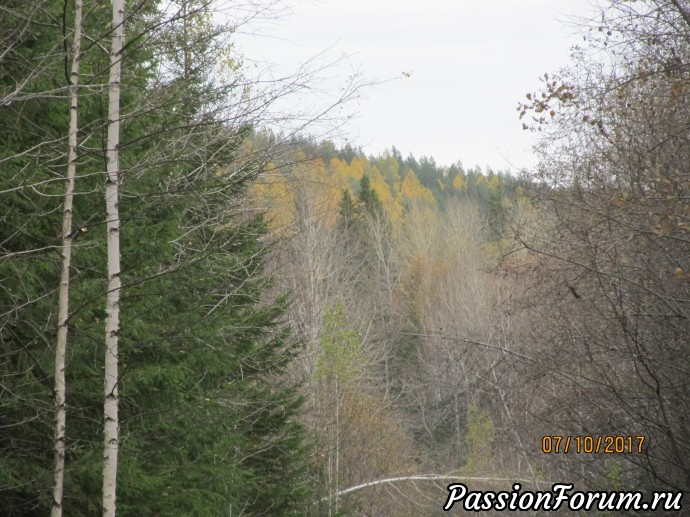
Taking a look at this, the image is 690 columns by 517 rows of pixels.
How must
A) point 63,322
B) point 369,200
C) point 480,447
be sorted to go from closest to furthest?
point 63,322 < point 480,447 < point 369,200

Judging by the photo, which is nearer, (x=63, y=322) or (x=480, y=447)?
(x=63, y=322)

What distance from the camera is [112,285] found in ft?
16.2

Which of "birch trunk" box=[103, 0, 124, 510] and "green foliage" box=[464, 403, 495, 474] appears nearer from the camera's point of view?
"birch trunk" box=[103, 0, 124, 510]

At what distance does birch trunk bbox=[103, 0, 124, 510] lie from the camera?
189 inches

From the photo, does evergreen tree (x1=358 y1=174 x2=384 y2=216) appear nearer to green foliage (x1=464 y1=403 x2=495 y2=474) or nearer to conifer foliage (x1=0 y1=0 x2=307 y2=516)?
green foliage (x1=464 y1=403 x2=495 y2=474)

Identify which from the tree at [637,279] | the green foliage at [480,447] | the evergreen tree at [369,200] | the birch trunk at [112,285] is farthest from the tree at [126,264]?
the evergreen tree at [369,200]

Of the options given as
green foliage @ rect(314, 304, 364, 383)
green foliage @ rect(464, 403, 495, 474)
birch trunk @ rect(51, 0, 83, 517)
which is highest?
birch trunk @ rect(51, 0, 83, 517)

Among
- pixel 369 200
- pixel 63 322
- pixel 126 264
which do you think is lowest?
pixel 63 322

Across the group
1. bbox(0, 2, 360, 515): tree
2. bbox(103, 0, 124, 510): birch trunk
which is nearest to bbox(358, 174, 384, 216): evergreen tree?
bbox(0, 2, 360, 515): tree

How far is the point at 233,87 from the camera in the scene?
18.1 feet

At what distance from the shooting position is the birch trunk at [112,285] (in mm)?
4797

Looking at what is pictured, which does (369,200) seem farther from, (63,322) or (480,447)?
(63,322)

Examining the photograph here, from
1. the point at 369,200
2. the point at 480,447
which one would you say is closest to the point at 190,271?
the point at 480,447

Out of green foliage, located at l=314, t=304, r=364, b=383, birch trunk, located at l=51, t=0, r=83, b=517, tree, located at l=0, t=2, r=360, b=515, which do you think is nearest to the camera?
birch trunk, located at l=51, t=0, r=83, b=517
